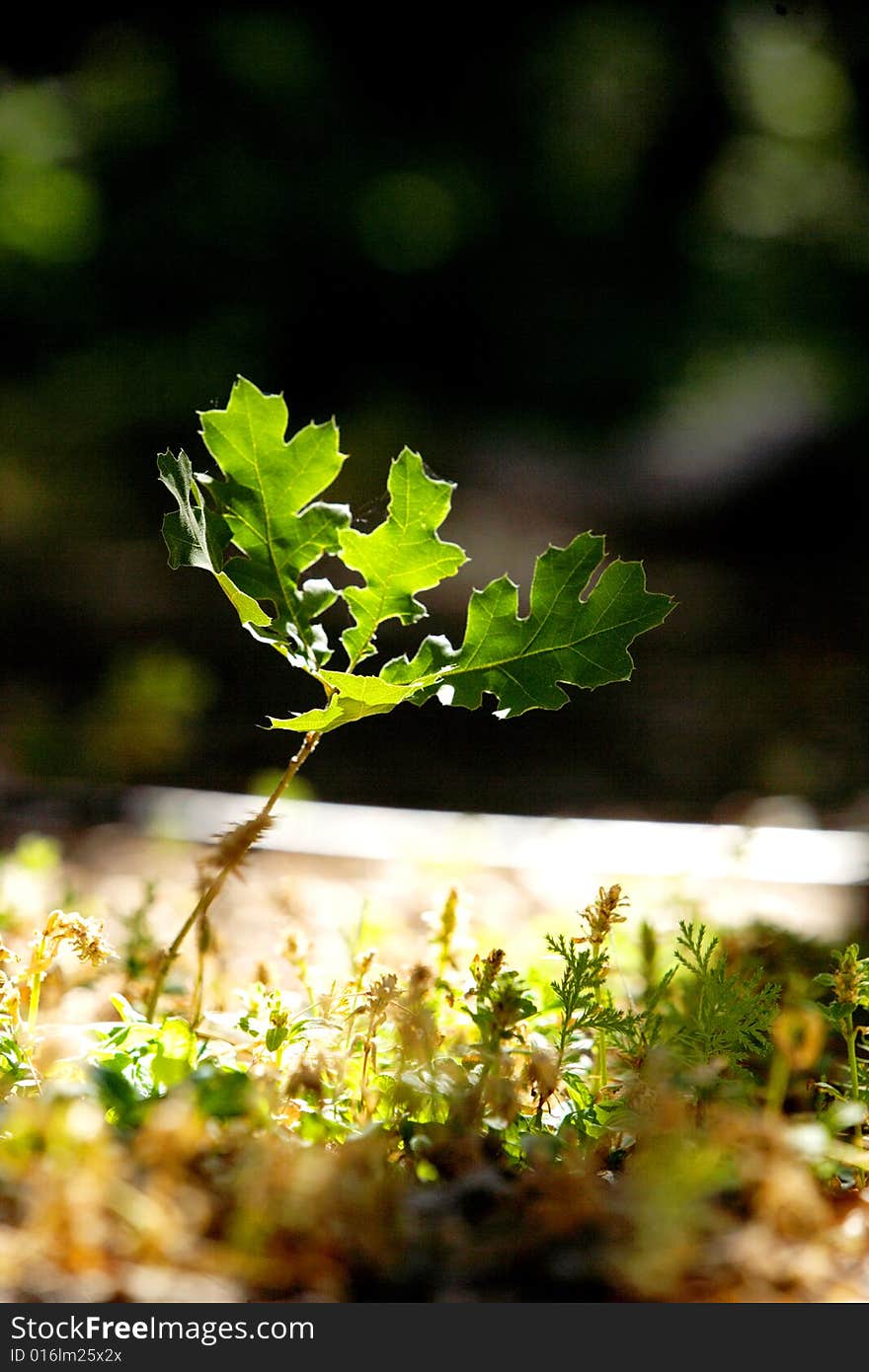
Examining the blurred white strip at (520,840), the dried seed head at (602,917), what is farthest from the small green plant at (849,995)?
the blurred white strip at (520,840)

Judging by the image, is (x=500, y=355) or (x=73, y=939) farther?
(x=500, y=355)

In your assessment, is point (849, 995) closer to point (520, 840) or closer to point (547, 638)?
point (547, 638)

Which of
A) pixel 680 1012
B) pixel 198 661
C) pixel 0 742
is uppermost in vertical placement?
pixel 198 661

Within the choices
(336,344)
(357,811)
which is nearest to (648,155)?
(336,344)

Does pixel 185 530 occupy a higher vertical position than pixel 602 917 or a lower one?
higher

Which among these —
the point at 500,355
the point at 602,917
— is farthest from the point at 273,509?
the point at 500,355

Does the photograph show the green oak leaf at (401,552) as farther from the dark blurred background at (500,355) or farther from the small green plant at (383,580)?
the dark blurred background at (500,355)

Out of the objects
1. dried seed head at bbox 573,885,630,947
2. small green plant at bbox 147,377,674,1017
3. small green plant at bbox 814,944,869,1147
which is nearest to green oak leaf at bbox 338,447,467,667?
small green plant at bbox 147,377,674,1017

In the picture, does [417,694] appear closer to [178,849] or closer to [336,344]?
[178,849]
